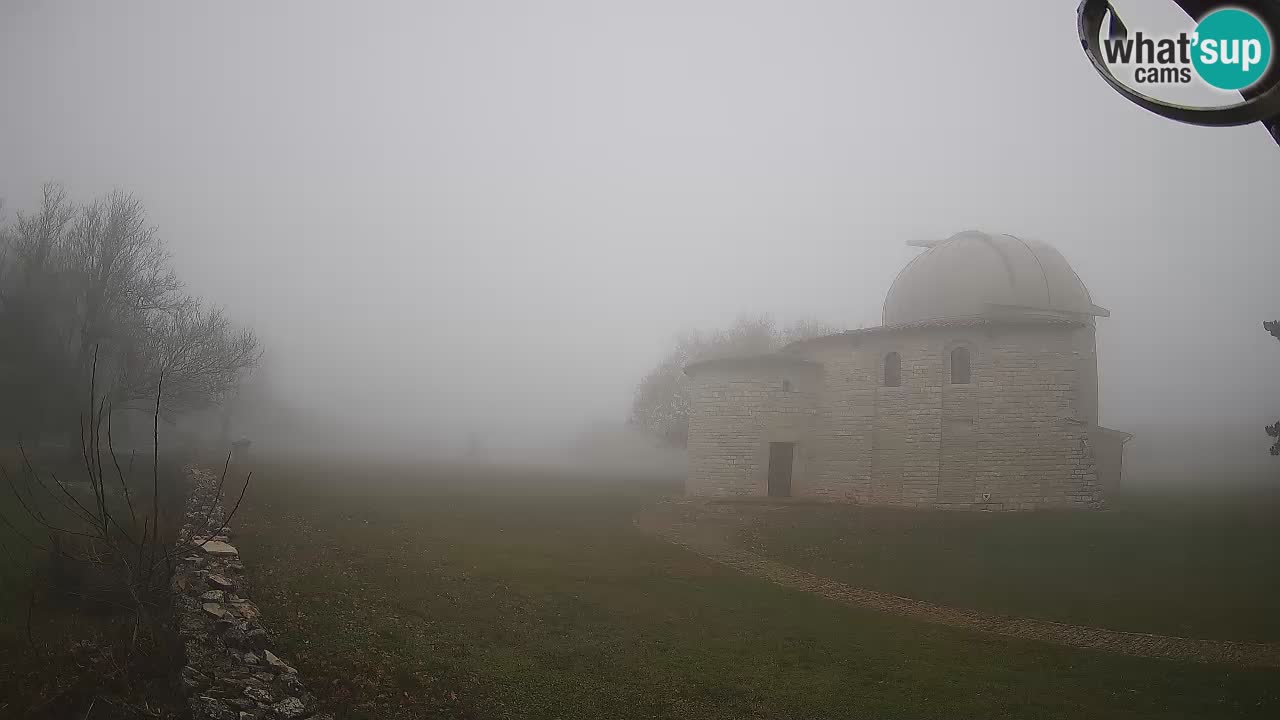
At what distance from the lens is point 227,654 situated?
8.57 m

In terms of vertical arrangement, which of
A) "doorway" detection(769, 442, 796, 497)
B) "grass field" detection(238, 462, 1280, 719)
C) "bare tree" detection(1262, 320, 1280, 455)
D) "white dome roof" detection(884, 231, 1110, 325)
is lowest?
"grass field" detection(238, 462, 1280, 719)

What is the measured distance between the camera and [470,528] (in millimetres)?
19359

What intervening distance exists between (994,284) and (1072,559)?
1218 centimetres

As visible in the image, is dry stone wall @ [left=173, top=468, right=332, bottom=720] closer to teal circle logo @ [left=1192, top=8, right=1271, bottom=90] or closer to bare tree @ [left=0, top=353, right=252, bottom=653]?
bare tree @ [left=0, top=353, right=252, bottom=653]

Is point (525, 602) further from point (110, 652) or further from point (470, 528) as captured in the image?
point (470, 528)

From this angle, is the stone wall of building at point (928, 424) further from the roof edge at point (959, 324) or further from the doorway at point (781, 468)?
the doorway at point (781, 468)

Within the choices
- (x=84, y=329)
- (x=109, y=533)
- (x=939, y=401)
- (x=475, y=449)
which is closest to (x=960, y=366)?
(x=939, y=401)

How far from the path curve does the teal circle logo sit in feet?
37.6

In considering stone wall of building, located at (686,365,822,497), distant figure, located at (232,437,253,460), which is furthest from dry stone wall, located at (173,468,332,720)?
distant figure, located at (232,437,253,460)

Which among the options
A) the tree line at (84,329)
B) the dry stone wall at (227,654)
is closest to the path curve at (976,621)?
the dry stone wall at (227,654)

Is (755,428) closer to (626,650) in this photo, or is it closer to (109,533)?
(626,650)

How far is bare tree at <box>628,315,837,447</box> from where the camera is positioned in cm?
4588

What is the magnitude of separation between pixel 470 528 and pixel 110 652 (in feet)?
36.7

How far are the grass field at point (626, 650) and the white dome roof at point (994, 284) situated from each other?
1671 centimetres
